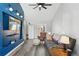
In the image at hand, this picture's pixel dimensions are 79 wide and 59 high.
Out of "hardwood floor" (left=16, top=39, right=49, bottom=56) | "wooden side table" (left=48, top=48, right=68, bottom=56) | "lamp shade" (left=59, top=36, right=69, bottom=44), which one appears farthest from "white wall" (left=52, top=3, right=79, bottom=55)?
"hardwood floor" (left=16, top=39, right=49, bottom=56)

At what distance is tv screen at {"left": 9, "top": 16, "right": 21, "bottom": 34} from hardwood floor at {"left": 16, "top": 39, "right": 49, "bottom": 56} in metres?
0.30

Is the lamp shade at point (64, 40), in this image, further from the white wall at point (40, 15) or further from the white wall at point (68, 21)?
the white wall at point (40, 15)

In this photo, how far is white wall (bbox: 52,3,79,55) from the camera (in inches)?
86.2

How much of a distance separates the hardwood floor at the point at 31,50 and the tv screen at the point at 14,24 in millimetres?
303

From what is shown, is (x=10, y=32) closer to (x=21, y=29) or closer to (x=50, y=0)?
(x=21, y=29)

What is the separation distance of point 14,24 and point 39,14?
1.63ft

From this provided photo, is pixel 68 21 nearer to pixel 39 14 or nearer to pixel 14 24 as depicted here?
pixel 39 14

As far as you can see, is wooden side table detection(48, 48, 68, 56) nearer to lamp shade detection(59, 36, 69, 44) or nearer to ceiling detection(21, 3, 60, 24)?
lamp shade detection(59, 36, 69, 44)

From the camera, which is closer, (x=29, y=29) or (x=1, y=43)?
(x=1, y=43)

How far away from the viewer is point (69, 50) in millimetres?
2217

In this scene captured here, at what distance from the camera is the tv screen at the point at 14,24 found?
7.20 feet

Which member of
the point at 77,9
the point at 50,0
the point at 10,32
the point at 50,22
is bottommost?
the point at 10,32

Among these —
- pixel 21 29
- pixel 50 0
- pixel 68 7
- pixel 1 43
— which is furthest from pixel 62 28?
Answer: pixel 1 43

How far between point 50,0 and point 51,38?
0.70 metres
